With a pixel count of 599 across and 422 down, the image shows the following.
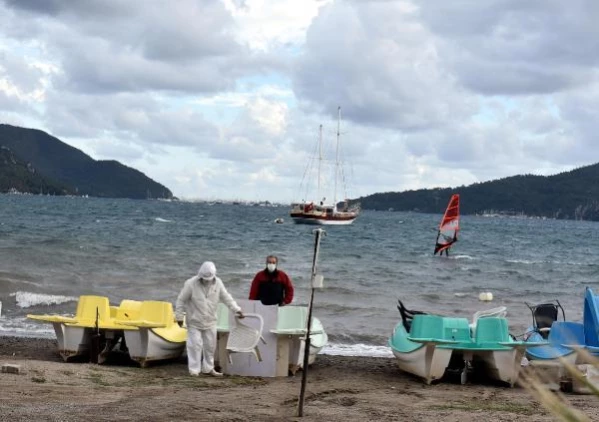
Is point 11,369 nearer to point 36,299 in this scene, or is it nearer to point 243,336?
point 243,336

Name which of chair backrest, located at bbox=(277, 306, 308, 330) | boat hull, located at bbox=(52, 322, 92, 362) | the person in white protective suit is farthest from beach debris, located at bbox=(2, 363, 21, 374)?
chair backrest, located at bbox=(277, 306, 308, 330)

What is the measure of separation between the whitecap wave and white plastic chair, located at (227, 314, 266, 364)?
407cm

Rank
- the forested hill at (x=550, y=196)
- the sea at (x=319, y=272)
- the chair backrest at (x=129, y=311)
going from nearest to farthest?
the chair backrest at (x=129, y=311), the sea at (x=319, y=272), the forested hill at (x=550, y=196)

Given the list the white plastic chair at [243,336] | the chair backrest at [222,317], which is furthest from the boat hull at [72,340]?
the white plastic chair at [243,336]

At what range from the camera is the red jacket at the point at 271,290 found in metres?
13.0

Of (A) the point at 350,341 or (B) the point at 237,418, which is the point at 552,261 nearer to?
(A) the point at 350,341

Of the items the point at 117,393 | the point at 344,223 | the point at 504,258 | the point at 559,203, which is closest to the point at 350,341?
the point at 117,393

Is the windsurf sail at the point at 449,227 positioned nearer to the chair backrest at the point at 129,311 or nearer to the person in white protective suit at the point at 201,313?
the chair backrest at the point at 129,311

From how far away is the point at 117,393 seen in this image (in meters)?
10.1

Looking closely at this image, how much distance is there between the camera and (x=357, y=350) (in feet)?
54.7

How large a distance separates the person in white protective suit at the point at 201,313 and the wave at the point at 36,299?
11.3 m

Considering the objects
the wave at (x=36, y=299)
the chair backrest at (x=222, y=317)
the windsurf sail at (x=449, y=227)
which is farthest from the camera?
the windsurf sail at (x=449, y=227)

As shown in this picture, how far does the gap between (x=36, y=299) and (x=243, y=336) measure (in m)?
12.6

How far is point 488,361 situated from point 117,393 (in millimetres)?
5208
